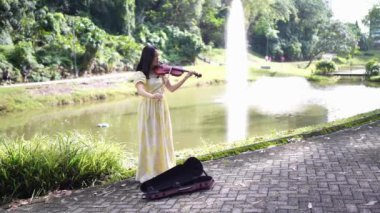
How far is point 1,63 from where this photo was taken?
22.9m

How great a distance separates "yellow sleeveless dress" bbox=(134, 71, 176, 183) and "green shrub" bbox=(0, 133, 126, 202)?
2.17 feet

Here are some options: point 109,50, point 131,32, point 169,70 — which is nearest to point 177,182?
point 169,70

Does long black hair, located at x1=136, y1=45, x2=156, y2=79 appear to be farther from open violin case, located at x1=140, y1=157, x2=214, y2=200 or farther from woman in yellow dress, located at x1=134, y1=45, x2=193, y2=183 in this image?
open violin case, located at x1=140, y1=157, x2=214, y2=200

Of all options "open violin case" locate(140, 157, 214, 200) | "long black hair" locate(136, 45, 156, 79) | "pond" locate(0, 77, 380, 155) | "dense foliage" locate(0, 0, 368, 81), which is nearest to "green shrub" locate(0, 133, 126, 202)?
"open violin case" locate(140, 157, 214, 200)

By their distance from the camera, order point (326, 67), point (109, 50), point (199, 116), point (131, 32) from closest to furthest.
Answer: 1. point (199, 116)
2. point (109, 50)
3. point (326, 67)
4. point (131, 32)

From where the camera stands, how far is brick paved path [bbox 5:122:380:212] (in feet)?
14.7

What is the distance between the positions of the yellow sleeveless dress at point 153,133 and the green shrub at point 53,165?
26.0 inches

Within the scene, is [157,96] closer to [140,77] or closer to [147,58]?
[140,77]

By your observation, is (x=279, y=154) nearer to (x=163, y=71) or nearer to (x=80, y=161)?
(x=163, y=71)

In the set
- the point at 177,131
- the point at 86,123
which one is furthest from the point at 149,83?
the point at 86,123

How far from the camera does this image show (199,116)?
55.4 ft

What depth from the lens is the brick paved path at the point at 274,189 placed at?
4473mm

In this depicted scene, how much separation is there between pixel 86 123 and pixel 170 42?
26.3 meters

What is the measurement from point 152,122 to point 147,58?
2.69 feet
